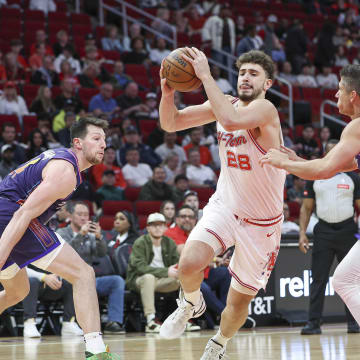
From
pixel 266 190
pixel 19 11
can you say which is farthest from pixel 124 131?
pixel 266 190

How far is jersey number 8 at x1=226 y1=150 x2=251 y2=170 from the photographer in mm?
5602

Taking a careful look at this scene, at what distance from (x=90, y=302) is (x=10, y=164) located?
251 inches

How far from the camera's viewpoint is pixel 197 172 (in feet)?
42.9

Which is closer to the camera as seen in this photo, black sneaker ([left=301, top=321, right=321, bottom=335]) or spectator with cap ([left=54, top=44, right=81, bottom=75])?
black sneaker ([left=301, top=321, right=321, bottom=335])

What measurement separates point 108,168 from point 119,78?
3159 mm

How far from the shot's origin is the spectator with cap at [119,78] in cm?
1476

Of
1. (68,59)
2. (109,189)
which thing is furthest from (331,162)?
(68,59)

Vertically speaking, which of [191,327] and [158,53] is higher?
[158,53]

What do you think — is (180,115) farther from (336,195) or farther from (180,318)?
(336,195)

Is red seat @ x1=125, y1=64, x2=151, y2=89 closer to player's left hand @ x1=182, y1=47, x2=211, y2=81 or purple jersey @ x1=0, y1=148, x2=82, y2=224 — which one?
player's left hand @ x1=182, y1=47, x2=211, y2=81

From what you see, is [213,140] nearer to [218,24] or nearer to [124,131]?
[124,131]

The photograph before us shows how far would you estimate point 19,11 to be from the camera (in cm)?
1548

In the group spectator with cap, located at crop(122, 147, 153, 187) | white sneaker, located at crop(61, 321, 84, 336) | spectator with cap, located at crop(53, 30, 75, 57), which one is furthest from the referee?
spectator with cap, located at crop(53, 30, 75, 57)

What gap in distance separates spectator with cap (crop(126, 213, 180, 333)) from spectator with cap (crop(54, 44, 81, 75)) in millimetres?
5449
